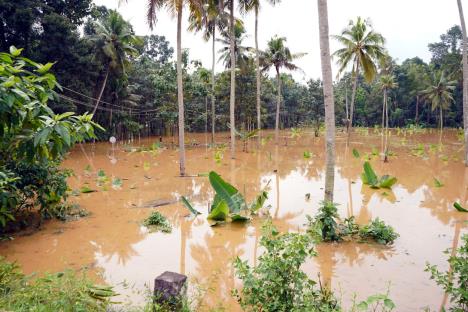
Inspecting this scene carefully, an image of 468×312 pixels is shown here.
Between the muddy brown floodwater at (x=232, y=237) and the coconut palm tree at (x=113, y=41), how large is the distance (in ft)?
43.0

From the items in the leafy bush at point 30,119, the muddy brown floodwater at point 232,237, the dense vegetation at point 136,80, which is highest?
the dense vegetation at point 136,80

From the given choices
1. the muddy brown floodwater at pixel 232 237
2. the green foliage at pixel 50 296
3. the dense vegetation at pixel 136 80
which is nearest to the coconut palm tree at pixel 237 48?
the dense vegetation at pixel 136 80

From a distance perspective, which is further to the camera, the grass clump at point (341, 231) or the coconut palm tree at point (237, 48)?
the coconut palm tree at point (237, 48)

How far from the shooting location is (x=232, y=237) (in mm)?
7801

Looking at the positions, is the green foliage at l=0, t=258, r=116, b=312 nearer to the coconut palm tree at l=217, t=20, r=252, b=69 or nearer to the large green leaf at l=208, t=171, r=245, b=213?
the large green leaf at l=208, t=171, r=245, b=213

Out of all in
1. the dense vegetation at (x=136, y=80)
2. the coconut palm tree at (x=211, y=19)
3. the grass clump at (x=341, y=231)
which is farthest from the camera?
the dense vegetation at (x=136, y=80)

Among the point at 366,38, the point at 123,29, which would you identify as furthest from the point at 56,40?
the point at 366,38

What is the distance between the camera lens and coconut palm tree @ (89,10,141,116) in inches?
1007

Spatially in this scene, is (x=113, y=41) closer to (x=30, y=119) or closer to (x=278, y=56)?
(x=278, y=56)

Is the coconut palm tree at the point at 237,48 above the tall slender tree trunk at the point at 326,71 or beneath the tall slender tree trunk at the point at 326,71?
above

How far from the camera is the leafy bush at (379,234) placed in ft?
24.2

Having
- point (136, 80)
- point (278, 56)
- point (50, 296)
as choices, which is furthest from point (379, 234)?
point (136, 80)

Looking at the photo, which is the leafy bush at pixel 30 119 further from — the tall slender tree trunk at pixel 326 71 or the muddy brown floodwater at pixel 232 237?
the tall slender tree trunk at pixel 326 71

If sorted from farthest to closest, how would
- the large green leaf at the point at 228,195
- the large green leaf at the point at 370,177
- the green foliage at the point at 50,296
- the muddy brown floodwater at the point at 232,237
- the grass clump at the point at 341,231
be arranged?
the large green leaf at the point at 370,177
the large green leaf at the point at 228,195
the grass clump at the point at 341,231
the muddy brown floodwater at the point at 232,237
the green foliage at the point at 50,296
